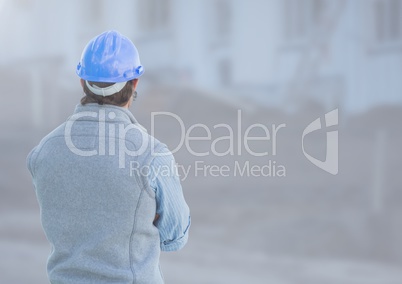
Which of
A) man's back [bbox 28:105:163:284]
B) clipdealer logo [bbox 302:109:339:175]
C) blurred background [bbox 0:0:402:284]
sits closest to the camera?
man's back [bbox 28:105:163:284]

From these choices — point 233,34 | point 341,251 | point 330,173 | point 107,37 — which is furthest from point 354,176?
point 107,37

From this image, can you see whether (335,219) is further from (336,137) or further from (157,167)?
Result: (157,167)

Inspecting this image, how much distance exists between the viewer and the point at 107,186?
137 cm

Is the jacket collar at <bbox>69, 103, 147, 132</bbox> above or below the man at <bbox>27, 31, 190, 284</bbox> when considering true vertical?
above

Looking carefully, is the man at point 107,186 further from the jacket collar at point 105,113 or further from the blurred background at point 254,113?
the blurred background at point 254,113

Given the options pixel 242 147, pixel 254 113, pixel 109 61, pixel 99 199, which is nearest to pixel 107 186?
pixel 99 199

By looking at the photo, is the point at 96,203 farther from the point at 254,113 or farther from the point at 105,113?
the point at 254,113

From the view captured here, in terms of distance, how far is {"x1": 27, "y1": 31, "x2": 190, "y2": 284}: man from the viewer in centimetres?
137

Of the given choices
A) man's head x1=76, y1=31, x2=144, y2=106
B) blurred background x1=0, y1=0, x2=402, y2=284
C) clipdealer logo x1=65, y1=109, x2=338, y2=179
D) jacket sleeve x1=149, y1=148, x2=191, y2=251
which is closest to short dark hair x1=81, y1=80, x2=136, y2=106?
man's head x1=76, y1=31, x2=144, y2=106

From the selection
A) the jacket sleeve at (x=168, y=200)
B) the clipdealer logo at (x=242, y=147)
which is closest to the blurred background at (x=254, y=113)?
the clipdealer logo at (x=242, y=147)

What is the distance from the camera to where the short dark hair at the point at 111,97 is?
1.44 m

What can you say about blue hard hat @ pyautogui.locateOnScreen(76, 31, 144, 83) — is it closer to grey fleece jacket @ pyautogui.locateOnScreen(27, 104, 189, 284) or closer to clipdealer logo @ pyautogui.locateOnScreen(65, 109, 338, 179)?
grey fleece jacket @ pyautogui.locateOnScreen(27, 104, 189, 284)

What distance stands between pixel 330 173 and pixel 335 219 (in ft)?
1.39

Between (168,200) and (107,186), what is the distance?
128 mm
